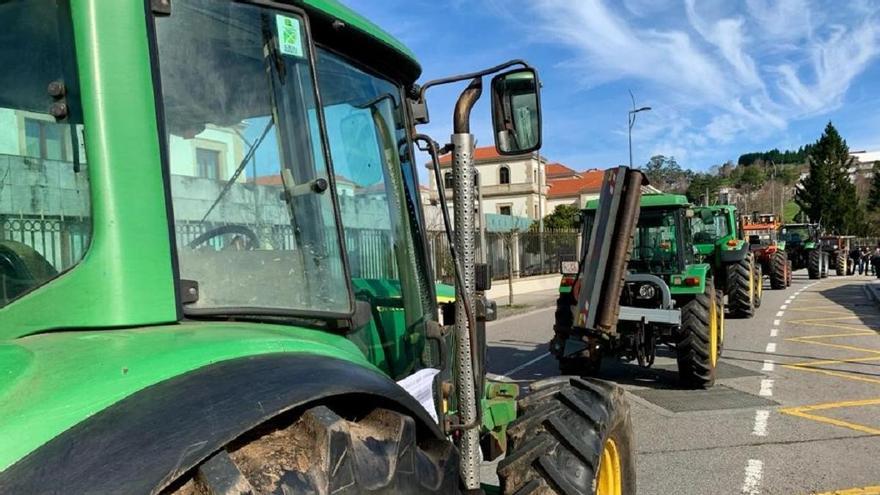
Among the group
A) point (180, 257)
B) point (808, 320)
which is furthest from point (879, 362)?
point (180, 257)

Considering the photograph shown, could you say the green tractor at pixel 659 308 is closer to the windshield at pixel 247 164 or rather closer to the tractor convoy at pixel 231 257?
the tractor convoy at pixel 231 257

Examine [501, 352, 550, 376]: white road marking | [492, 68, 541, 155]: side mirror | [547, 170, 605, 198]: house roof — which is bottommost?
[501, 352, 550, 376]: white road marking

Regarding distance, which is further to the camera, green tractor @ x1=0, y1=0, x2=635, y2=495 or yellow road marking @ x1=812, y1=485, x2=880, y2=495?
yellow road marking @ x1=812, y1=485, x2=880, y2=495

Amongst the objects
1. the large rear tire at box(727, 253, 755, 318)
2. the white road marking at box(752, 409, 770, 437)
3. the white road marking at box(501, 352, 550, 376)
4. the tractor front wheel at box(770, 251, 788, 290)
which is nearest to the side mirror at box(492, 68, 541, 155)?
the white road marking at box(752, 409, 770, 437)

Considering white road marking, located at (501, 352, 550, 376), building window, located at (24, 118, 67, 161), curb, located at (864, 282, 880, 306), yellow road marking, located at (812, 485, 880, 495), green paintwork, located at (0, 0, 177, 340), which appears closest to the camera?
green paintwork, located at (0, 0, 177, 340)

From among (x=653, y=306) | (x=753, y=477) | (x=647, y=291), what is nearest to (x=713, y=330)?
(x=653, y=306)

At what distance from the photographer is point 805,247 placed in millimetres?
29094

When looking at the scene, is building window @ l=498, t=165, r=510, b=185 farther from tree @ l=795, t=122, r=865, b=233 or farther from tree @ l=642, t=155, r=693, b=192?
tree @ l=795, t=122, r=865, b=233

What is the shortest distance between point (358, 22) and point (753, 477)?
14.7ft

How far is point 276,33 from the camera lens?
178 centimetres

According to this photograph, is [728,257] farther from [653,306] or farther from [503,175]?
[503,175]

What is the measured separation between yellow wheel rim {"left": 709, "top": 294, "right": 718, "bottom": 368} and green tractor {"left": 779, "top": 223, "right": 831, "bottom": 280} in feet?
76.0

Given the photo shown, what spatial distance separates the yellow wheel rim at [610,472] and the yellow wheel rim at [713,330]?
4.81 metres

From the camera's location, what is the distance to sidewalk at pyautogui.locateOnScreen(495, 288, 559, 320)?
16.8m
